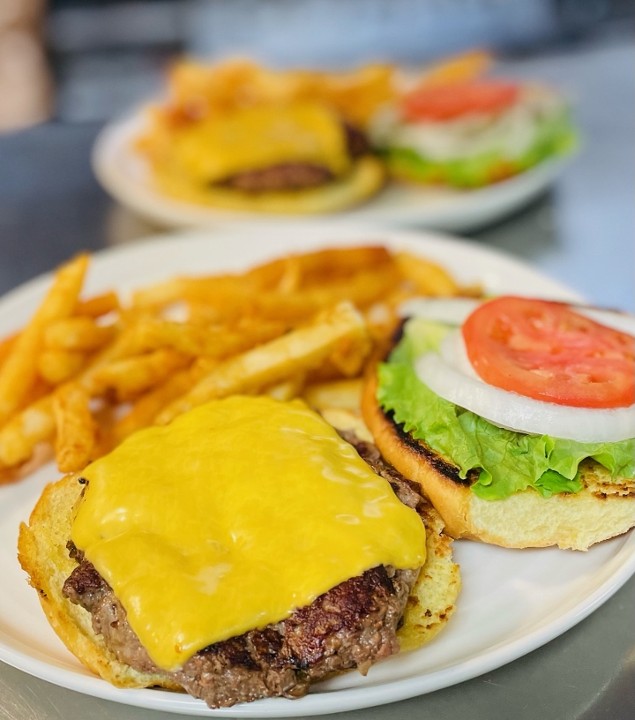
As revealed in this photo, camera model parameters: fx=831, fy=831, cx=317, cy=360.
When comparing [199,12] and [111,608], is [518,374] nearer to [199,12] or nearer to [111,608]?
[111,608]

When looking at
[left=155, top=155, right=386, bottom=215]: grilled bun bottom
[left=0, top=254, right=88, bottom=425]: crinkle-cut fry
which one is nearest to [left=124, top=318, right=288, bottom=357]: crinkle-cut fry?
[left=0, top=254, right=88, bottom=425]: crinkle-cut fry

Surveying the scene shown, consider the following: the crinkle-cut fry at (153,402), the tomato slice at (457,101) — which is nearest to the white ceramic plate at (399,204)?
the tomato slice at (457,101)

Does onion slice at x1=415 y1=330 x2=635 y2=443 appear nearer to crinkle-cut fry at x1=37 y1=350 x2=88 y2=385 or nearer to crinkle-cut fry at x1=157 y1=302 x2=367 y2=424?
crinkle-cut fry at x1=157 y1=302 x2=367 y2=424

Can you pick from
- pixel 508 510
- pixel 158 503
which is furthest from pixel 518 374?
pixel 158 503

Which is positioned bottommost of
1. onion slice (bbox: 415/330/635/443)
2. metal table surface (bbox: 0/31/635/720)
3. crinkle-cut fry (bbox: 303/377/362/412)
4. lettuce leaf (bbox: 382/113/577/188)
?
metal table surface (bbox: 0/31/635/720)

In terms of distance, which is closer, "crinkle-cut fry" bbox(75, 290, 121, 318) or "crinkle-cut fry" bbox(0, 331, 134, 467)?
"crinkle-cut fry" bbox(0, 331, 134, 467)

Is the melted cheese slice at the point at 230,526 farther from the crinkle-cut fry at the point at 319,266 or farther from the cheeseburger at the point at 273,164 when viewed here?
the cheeseburger at the point at 273,164
